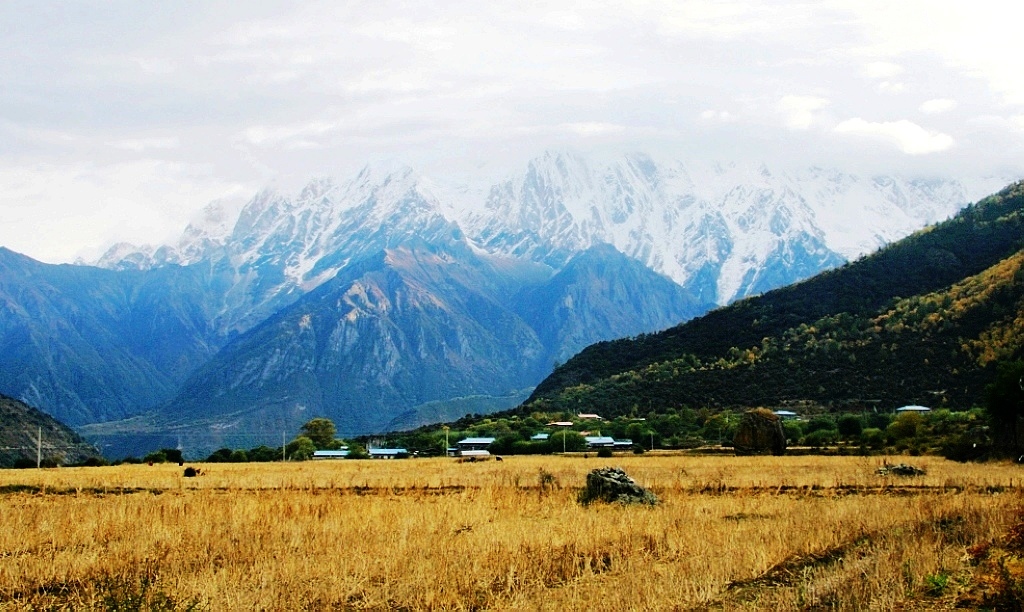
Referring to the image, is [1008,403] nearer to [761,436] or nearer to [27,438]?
[761,436]

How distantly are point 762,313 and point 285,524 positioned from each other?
170 meters

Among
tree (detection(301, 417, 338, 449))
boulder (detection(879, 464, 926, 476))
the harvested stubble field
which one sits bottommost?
boulder (detection(879, 464, 926, 476))

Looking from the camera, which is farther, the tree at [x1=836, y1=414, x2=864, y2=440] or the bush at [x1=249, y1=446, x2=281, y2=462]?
the bush at [x1=249, y1=446, x2=281, y2=462]

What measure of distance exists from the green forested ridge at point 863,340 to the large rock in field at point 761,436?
155 feet

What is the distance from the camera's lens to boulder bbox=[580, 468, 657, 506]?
29203 mm

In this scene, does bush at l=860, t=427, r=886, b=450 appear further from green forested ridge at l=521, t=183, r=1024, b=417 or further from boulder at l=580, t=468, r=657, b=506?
boulder at l=580, t=468, r=657, b=506

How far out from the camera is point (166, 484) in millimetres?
42812

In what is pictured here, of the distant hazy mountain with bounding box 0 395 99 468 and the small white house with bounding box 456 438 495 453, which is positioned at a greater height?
the distant hazy mountain with bounding box 0 395 99 468

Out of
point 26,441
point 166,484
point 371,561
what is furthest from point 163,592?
point 26,441

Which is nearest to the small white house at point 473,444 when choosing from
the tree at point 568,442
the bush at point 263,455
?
the tree at point 568,442

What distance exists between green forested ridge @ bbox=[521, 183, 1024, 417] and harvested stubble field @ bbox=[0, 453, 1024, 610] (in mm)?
98631

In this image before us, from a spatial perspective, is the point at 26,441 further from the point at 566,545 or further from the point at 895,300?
the point at 566,545

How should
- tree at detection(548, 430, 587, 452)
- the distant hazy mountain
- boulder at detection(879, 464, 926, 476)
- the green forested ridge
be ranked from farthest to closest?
the distant hazy mountain < the green forested ridge < tree at detection(548, 430, 587, 452) < boulder at detection(879, 464, 926, 476)

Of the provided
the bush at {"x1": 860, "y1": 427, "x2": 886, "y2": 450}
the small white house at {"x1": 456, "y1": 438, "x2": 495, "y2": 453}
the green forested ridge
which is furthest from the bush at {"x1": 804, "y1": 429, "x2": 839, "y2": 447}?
the small white house at {"x1": 456, "y1": 438, "x2": 495, "y2": 453}
